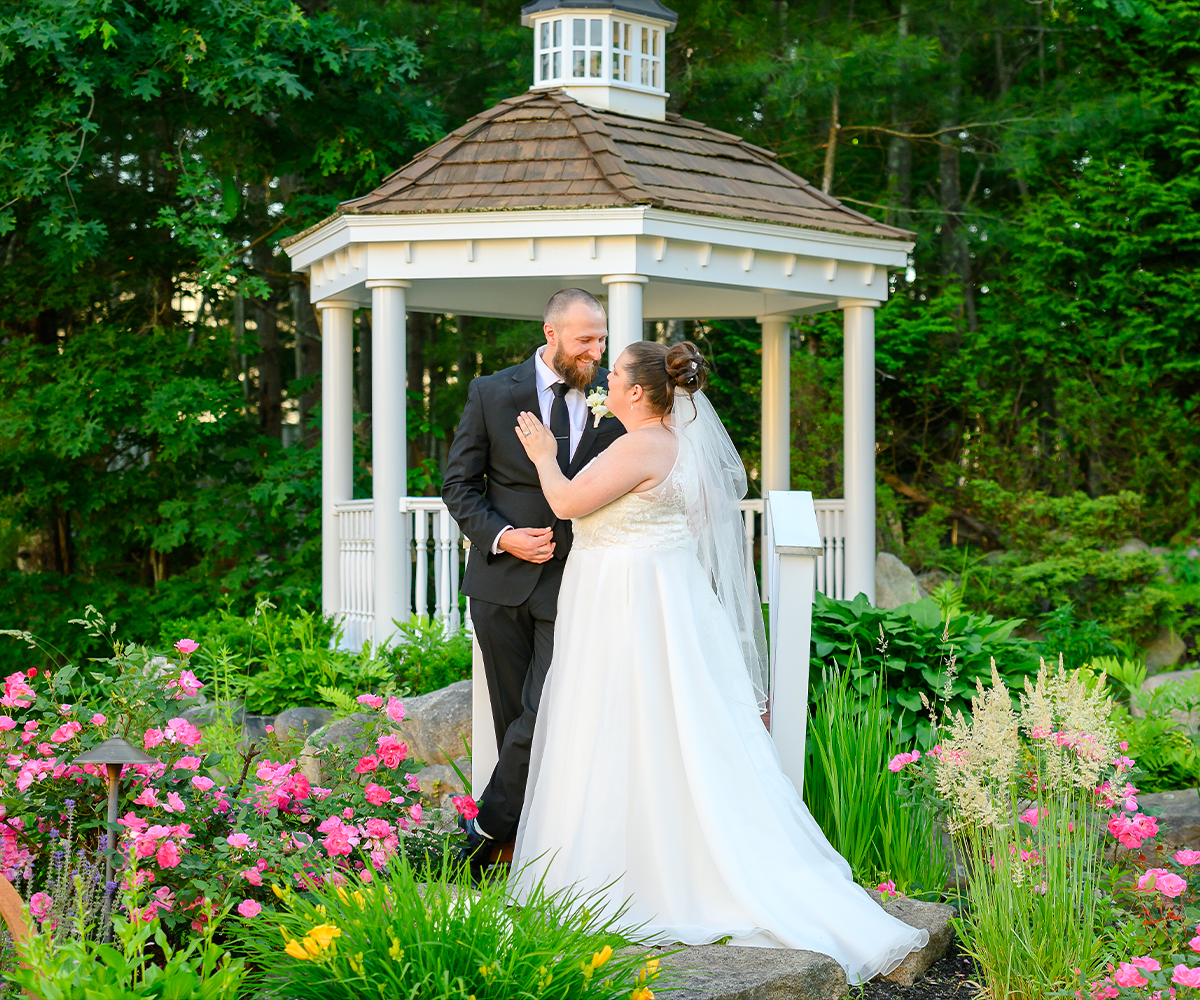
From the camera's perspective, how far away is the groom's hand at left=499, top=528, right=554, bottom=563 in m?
4.10

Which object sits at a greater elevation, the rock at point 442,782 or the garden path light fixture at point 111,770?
the garden path light fixture at point 111,770

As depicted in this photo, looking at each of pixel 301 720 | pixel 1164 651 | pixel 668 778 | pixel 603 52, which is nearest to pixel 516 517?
pixel 668 778

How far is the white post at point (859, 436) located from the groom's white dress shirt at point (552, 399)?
560 centimetres

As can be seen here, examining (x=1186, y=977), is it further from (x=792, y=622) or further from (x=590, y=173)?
(x=590, y=173)

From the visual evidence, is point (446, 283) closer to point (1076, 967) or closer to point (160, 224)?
point (160, 224)

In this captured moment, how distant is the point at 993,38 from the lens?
17.1 metres

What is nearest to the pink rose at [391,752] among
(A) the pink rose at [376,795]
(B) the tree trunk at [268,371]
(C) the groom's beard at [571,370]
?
(A) the pink rose at [376,795]

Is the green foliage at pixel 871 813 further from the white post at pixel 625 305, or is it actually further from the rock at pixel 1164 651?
the rock at pixel 1164 651

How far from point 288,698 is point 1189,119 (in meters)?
11.2

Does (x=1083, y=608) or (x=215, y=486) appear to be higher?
(x=215, y=486)

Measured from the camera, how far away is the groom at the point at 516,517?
4168 mm

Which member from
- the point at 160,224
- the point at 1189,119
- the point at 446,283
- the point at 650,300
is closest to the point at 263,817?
the point at 446,283

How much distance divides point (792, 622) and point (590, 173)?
4.98 m

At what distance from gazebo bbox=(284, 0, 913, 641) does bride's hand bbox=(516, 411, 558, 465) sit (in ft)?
12.8
